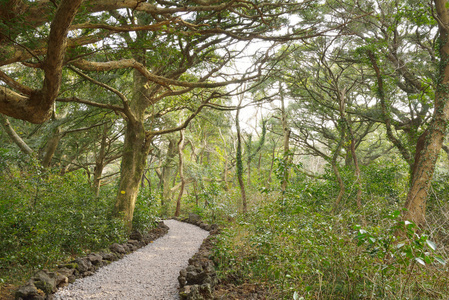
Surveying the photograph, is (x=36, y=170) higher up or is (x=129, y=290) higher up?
(x=36, y=170)

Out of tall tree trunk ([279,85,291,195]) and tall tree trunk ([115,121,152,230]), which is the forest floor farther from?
tall tree trunk ([279,85,291,195])

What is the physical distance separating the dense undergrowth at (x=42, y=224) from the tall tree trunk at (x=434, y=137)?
683 cm

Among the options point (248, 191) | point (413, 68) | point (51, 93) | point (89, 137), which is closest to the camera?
point (51, 93)

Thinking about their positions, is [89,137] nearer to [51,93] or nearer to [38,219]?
[38,219]

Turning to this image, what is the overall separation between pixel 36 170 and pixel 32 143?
5.01 metres

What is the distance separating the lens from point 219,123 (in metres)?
11.9

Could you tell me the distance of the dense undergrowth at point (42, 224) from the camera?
383 centimetres

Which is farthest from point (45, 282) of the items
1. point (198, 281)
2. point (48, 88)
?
point (48, 88)

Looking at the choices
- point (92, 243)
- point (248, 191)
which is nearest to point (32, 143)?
point (92, 243)

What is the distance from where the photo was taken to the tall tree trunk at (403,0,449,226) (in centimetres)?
608

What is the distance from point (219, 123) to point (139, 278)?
8.21 meters

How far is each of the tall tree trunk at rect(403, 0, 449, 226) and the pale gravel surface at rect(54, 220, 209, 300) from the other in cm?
519

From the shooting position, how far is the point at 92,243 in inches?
227

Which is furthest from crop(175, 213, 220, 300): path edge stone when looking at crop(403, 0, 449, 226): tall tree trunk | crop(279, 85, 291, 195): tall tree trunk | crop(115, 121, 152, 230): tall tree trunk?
crop(403, 0, 449, 226): tall tree trunk
